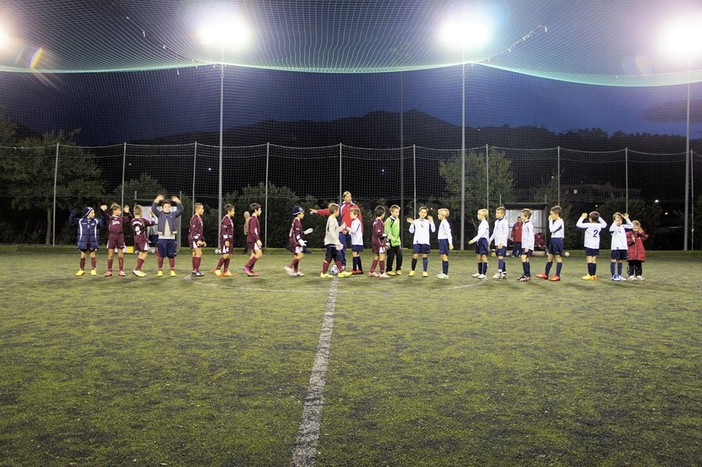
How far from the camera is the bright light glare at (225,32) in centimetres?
1769

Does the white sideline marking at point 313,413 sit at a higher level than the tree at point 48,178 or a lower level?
lower

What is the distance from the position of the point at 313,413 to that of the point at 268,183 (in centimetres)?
1983

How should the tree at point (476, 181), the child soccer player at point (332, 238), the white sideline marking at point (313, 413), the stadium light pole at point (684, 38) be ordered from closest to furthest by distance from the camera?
1. the white sideline marking at point (313, 413)
2. the child soccer player at point (332, 238)
3. the stadium light pole at point (684, 38)
4. the tree at point (476, 181)

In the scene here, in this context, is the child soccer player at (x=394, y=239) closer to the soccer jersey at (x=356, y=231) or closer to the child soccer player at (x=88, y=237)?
the soccer jersey at (x=356, y=231)

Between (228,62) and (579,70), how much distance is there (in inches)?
545

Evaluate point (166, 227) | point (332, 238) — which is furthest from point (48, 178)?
point (332, 238)

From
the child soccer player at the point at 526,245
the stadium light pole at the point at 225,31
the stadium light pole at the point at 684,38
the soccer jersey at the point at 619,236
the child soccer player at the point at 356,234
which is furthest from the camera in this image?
the stadium light pole at the point at 684,38

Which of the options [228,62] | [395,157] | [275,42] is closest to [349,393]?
[275,42]

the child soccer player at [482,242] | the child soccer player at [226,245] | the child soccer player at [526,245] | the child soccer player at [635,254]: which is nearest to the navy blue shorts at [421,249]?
the child soccer player at [482,242]

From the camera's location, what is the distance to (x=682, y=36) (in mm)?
19484

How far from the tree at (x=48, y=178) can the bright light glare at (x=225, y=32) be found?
30.7ft

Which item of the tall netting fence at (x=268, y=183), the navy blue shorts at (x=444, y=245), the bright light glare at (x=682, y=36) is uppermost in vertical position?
the bright light glare at (x=682, y=36)

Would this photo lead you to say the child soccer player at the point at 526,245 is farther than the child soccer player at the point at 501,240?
No

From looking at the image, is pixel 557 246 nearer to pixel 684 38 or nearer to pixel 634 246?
pixel 634 246
